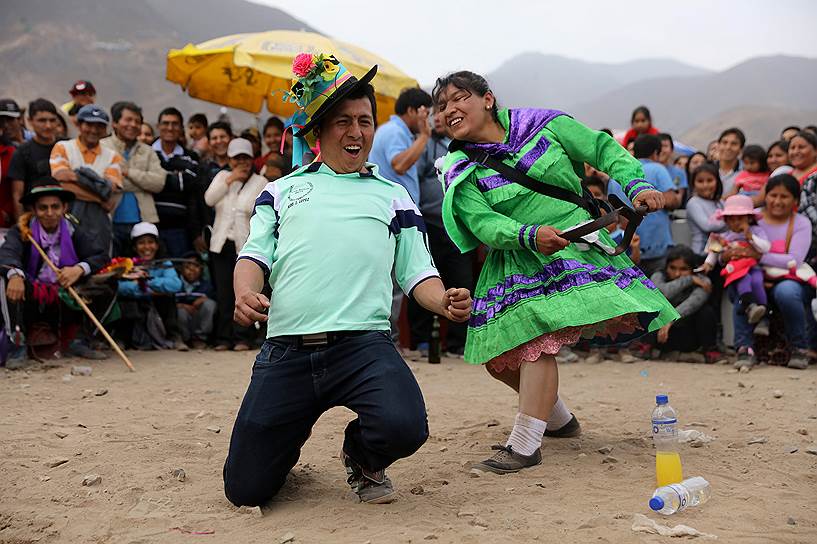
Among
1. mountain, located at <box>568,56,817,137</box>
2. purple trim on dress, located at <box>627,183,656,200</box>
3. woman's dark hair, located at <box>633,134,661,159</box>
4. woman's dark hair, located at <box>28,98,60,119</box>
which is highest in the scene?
mountain, located at <box>568,56,817,137</box>

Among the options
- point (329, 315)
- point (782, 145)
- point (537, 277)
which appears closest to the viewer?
point (329, 315)

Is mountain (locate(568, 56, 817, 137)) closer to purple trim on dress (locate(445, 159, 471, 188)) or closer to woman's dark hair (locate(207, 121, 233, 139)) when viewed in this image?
woman's dark hair (locate(207, 121, 233, 139))

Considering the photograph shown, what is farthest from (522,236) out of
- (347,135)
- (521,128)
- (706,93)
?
(706,93)

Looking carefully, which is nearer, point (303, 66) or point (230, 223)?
point (303, 66)

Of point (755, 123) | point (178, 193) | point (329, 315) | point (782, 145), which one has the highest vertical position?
point (755, 123)

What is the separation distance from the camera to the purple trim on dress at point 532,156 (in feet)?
14.1

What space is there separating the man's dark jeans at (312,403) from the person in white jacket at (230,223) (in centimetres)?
485

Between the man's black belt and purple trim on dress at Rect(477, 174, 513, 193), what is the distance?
116 cm

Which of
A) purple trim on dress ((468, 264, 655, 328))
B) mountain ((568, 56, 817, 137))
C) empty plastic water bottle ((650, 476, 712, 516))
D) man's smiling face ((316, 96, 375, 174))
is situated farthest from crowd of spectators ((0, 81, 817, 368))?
mountain ((568, 56, 817, 137))

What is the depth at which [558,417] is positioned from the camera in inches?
185

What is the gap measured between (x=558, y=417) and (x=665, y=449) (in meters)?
0.96

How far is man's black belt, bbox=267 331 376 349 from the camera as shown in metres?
3.55

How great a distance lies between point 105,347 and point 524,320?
522 cm

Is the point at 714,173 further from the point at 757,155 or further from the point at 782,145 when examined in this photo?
the point at 782,145
